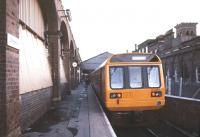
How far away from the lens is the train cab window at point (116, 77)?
492 inches

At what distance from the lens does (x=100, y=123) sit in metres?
11.1

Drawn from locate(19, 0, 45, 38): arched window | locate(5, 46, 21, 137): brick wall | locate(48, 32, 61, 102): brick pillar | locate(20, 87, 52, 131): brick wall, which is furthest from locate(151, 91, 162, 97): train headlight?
locate(48, 32, 61, 102): brick pillar

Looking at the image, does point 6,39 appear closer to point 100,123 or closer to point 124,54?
point 100,123

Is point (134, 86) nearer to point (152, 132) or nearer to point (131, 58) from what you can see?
point (131, 58)

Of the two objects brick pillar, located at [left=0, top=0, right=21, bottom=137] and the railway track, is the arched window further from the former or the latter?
the railway track

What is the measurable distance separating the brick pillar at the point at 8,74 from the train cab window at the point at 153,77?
241 inches

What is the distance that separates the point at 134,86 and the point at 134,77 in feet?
1.11

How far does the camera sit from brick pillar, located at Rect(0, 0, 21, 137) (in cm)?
668

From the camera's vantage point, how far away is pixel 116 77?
41.4 feet

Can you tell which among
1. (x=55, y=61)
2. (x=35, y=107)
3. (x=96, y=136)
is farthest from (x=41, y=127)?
(x=55, y=61)

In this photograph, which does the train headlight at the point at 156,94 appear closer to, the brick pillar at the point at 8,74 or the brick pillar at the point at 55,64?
the brick pillar at the point at 8,74

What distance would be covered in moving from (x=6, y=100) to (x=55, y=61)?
10840 mm

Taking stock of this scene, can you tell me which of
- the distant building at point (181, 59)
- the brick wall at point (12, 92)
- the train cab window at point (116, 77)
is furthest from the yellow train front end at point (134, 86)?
Result: the distant building at point (181, 59)

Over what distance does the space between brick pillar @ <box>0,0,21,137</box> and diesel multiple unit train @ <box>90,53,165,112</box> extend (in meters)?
5.31
